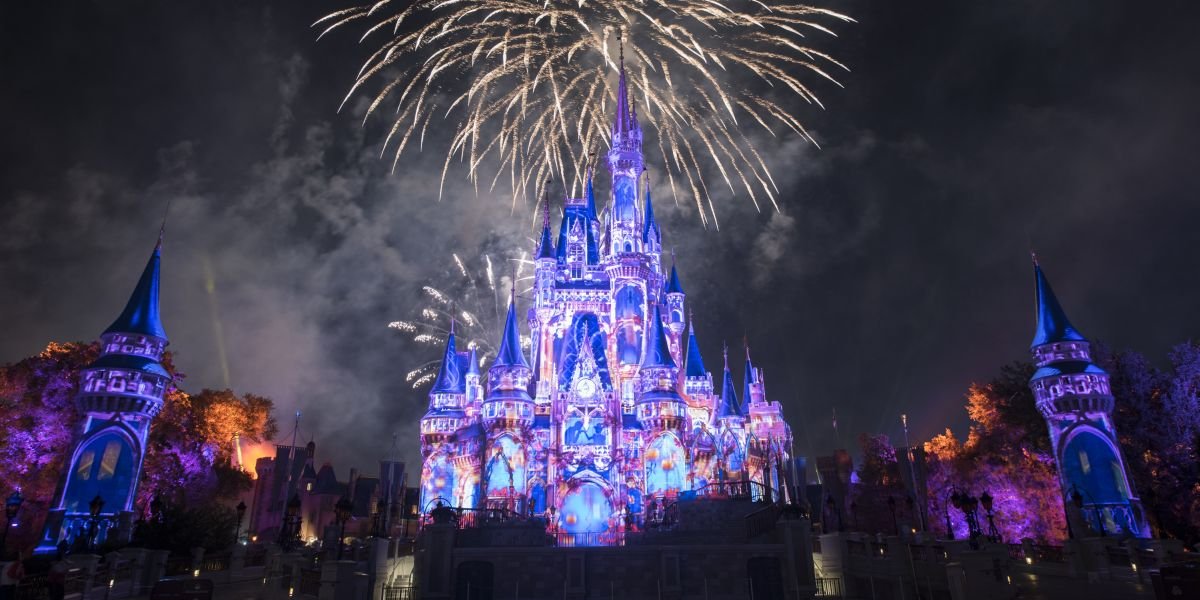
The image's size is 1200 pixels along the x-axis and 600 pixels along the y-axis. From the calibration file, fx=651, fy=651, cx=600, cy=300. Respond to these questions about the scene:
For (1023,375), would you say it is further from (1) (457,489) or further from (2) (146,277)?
(2) (146,277)

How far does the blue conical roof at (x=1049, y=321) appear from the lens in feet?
129

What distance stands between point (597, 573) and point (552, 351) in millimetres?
30615

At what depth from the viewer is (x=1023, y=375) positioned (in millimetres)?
46000

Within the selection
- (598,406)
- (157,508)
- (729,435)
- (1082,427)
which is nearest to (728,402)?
(729,435)

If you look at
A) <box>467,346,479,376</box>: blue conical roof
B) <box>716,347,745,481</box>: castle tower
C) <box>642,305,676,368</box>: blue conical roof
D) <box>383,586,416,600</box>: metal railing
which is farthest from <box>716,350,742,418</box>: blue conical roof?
<box>383,586,416,600</box>: metal railing

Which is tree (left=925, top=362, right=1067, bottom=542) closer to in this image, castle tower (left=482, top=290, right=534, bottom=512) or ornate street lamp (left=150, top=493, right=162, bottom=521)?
castle tower (left=482, top=290, right=534, bottom=512)

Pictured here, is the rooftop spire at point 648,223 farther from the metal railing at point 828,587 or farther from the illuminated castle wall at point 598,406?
the metal railing at point 828,587

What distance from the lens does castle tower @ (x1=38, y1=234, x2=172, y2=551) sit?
31656 mm

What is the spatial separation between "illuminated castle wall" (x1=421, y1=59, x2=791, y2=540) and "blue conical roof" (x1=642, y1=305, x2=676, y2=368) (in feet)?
0.37

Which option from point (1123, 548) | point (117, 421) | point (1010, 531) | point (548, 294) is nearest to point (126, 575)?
point (117, 421)

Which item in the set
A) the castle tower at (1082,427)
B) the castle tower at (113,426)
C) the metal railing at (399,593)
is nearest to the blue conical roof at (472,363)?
the castle tower at (113,426)

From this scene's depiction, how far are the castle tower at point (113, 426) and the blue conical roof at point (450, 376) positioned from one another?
21.4 meters

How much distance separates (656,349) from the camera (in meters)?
51.1

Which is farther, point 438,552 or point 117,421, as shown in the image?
point 117,421
